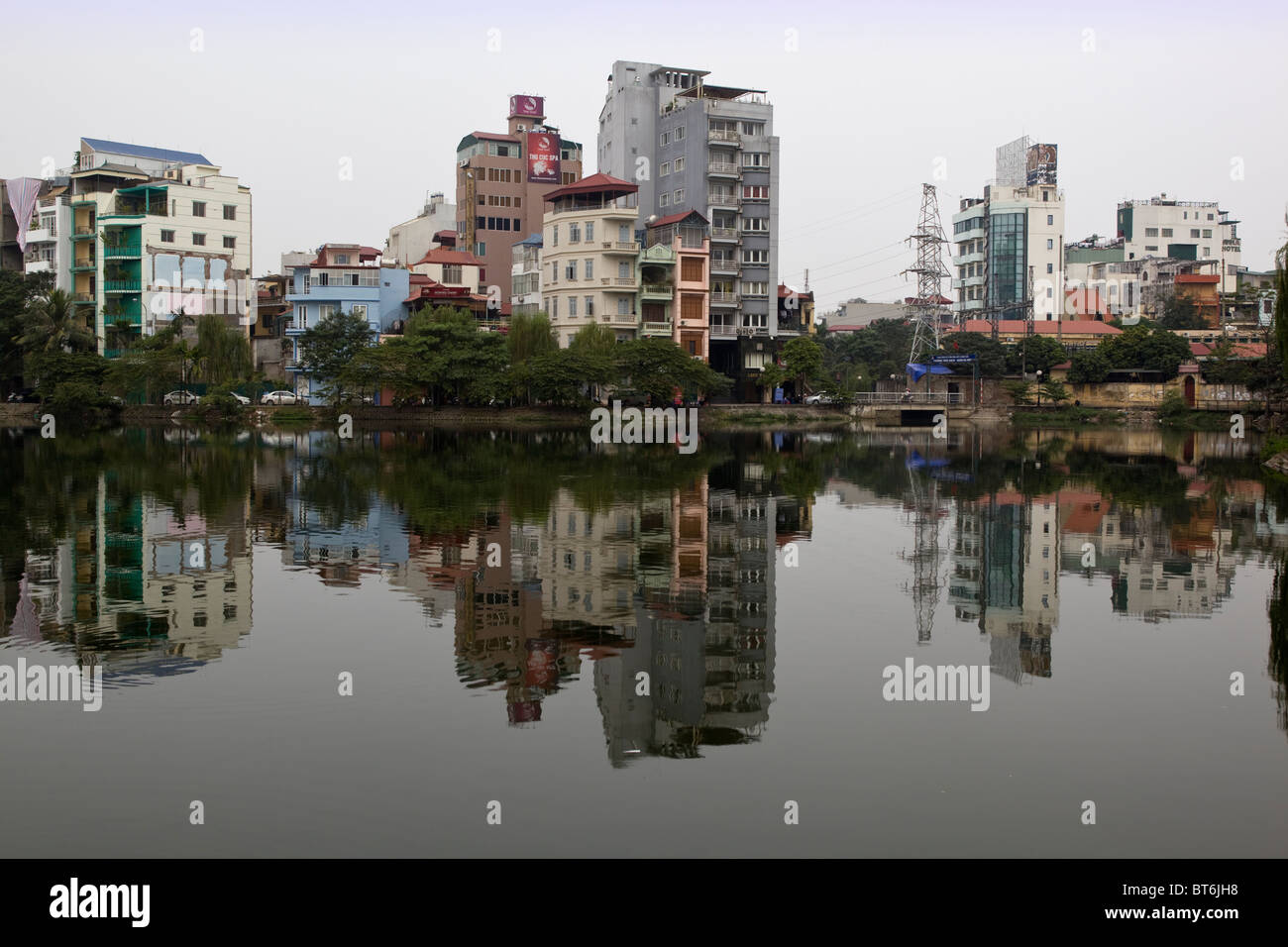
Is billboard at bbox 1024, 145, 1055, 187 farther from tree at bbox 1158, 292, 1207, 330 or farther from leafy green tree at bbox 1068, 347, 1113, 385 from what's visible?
leafy green tree at bbox 1068, 347, 1113, 385

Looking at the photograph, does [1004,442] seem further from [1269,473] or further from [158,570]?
[158,570]

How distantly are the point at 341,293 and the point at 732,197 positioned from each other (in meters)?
24.4

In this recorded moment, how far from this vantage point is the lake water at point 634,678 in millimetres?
7668

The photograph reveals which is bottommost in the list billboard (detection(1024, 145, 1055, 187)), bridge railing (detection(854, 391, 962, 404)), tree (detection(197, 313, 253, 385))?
bridge railing (detection(854, 391, 962, 404))

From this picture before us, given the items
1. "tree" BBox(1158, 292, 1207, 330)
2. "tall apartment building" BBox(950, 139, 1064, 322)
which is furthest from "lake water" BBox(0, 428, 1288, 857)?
"tall apartment building" BBox(950, 139, 1064, 322)

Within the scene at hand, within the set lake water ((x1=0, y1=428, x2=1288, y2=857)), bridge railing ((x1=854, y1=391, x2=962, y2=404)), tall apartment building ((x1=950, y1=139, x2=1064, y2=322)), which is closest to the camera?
lake water ((x1=0, y1=428, x2=1288, y2=857))

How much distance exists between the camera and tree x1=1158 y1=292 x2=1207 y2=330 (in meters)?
94.6

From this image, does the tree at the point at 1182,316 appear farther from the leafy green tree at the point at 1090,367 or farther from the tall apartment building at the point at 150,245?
the tall apartment building at the point at 150,245

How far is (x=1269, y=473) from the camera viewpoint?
115 feet

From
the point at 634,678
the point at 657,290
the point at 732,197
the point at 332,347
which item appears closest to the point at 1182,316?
the point at 732,197

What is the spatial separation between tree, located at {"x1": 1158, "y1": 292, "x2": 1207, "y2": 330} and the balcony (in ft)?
158

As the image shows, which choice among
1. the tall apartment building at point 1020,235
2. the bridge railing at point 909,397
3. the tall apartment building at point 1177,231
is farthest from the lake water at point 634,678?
the tall apartment building at point 1177,231
